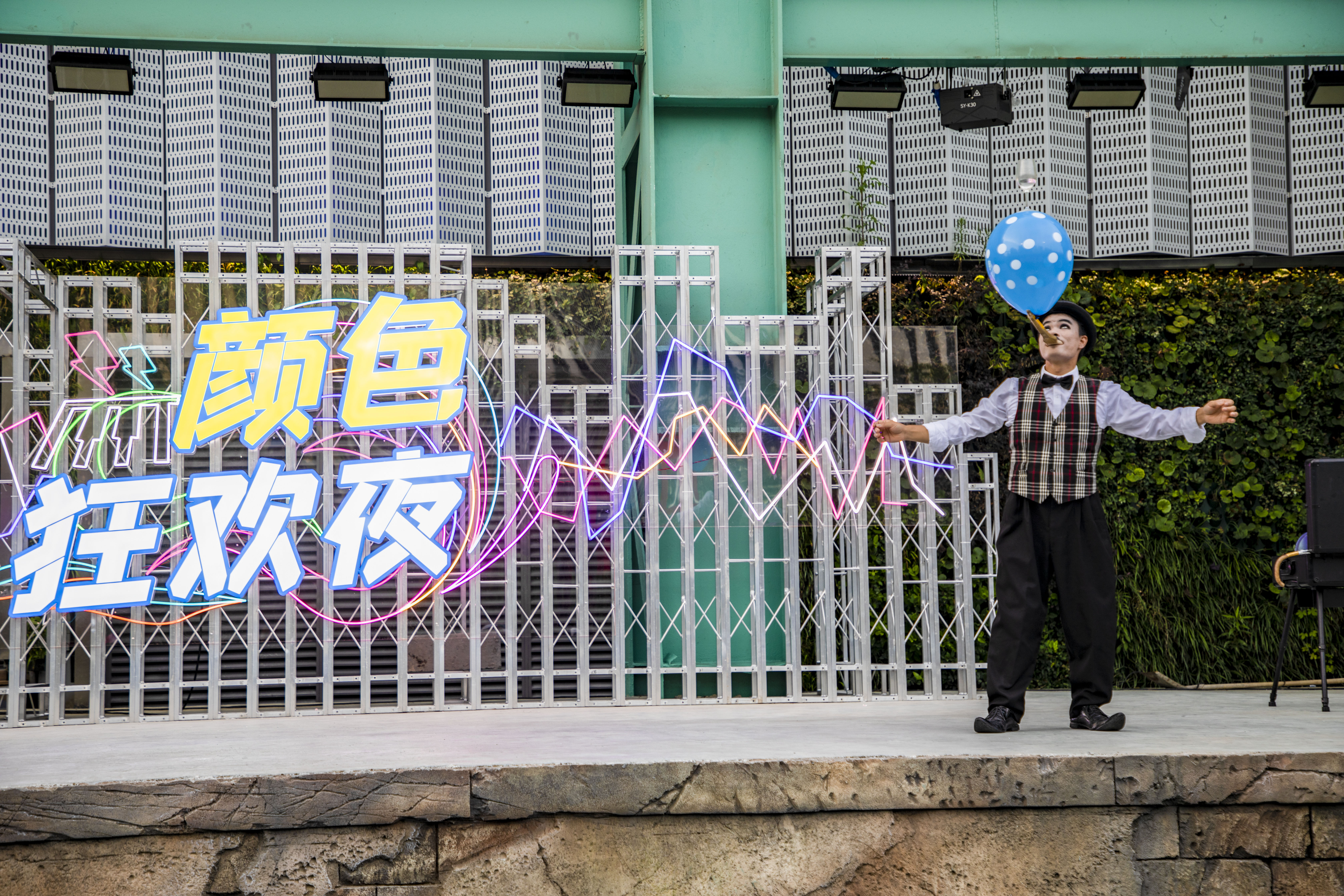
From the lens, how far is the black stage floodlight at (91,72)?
6.23 meters

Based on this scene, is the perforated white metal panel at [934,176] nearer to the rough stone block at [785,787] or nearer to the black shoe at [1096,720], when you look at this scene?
the black shoe at [1096,720]

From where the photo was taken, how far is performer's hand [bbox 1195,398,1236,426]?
432 cm

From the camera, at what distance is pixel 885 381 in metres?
6.05

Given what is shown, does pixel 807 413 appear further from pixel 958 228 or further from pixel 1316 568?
pixel 958 228

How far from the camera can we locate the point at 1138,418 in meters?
4.54

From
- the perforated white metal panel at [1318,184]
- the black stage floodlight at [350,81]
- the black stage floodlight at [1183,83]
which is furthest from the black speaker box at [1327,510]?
the perforated white metal panel at [1318,184]

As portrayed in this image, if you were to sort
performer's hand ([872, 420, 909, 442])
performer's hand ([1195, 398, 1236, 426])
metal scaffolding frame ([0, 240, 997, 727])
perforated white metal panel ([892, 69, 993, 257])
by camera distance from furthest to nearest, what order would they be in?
perforated white metal panel ([892, 69, 993, 257])
metal scaffolding frame ([0, 240, 997, 727])
performer's hand ([872, 420, 909, 442])
performer's hand ([1195, 398, 1236, 426])

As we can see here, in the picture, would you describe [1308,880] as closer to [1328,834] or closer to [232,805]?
[1328,834]

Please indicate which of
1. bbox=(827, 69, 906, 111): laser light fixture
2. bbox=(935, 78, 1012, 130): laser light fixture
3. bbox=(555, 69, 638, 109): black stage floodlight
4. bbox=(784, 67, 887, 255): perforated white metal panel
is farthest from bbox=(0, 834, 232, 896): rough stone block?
bbox=(784, 67, 887, 255): perforated white metal panel

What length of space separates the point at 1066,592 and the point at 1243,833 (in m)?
1.22

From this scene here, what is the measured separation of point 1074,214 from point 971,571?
4108 mm

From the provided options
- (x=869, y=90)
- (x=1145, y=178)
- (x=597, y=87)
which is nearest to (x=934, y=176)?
(x=1145, y=178)

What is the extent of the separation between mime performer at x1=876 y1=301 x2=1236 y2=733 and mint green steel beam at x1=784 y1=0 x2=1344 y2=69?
2.59m

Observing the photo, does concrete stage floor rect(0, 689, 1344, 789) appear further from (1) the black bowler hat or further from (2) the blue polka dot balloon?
(2) the blue polka dot balloon
